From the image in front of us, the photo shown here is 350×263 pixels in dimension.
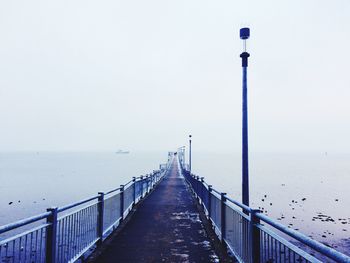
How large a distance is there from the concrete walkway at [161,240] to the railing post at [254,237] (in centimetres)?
192

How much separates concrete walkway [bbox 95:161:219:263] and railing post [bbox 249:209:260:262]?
6.30ft

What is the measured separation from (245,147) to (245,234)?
267cm

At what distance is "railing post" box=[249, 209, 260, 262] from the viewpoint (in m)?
5.02

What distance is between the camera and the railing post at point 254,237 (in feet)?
16.5

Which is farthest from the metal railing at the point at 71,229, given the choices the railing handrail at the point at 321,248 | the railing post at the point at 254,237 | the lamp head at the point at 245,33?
the lamp head at the point at 245,33

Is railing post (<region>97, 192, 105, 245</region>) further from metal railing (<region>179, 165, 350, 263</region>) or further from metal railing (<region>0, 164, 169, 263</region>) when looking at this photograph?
metal railing (<region>179, 165, 350, 263</region>)

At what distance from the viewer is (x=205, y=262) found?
6586mm

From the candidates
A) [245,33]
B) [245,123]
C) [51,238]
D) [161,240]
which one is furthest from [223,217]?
[245,33]

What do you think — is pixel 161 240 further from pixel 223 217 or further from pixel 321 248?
pixel 321 248

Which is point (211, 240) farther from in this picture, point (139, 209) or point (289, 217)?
point (289, 217)

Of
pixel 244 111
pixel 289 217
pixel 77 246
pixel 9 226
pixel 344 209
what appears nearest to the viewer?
pixel 9 226

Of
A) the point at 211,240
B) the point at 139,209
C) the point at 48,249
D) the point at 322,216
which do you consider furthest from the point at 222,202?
the point at 322,216

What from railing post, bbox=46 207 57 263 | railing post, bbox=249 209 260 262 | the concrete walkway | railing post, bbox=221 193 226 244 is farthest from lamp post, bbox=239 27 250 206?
railing post, bbox=46 207 57 263

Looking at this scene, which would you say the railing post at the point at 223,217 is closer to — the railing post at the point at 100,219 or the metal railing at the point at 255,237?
the metal railing at the point at 255,237
